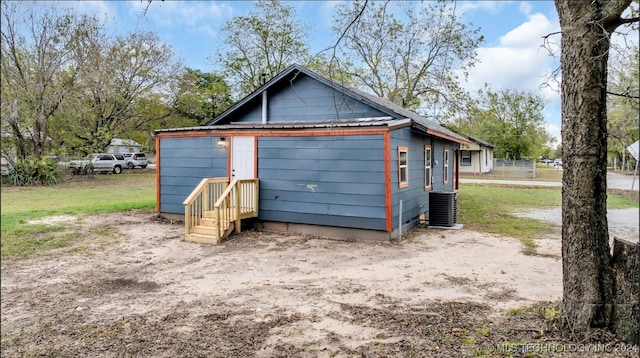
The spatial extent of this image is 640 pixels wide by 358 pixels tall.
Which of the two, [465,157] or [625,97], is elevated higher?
[465,157]

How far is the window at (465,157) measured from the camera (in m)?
31.5

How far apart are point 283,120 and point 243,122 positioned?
1454mm

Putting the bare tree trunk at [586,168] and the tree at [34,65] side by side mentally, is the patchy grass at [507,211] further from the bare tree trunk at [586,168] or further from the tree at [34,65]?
the tree at [34,65]

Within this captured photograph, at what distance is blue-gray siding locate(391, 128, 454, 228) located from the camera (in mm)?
7941

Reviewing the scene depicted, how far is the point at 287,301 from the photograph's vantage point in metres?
4.29

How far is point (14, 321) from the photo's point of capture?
3.60 m

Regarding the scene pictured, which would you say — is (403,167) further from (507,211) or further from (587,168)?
(587,168)

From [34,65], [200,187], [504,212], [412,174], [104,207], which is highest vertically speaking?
[34,65]

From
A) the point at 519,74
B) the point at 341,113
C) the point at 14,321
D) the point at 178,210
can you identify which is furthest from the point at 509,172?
the point at 14,321

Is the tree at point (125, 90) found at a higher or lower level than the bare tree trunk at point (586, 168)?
higher

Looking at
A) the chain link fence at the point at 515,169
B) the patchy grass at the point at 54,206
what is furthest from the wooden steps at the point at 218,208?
the chain link fence at the point at 515,169

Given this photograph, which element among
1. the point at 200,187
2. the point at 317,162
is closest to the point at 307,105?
the point at 317,162

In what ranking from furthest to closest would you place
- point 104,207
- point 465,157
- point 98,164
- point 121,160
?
point 465,157 → point 121,160 → point 98,164 → point 104,207

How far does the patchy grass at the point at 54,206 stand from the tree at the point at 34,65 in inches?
15.2
